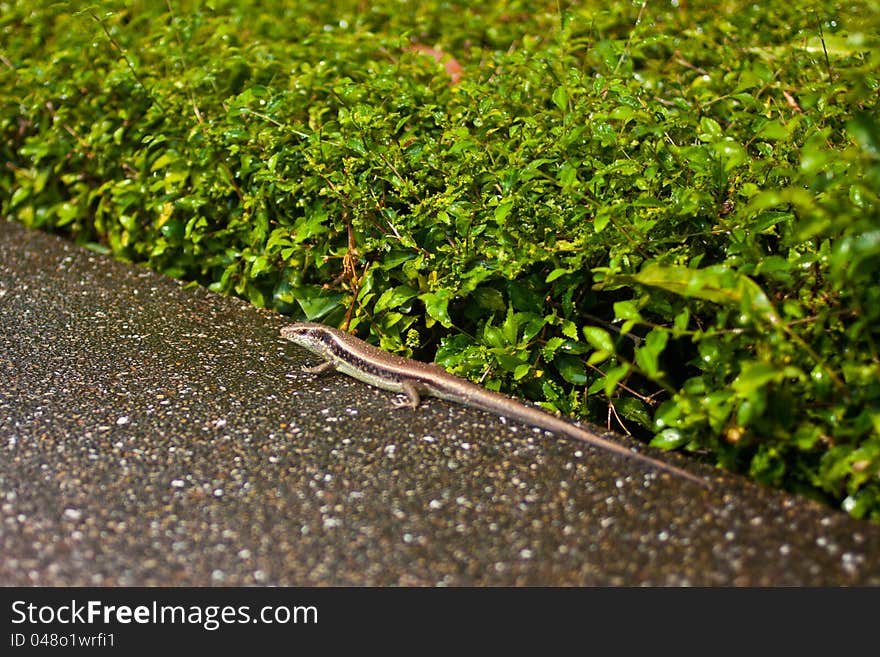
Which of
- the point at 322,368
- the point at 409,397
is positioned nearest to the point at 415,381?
the point at 409,397

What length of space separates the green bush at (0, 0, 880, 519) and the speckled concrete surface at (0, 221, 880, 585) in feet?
0.91

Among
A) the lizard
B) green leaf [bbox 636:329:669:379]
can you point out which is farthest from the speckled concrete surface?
green leaf [bbox 636:329:669:379]

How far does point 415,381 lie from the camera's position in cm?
288

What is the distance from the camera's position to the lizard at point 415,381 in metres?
2.59

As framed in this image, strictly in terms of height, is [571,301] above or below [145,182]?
above

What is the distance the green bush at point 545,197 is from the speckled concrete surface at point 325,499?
28 cm

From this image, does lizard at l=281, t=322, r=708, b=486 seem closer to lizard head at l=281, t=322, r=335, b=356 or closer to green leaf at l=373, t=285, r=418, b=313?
lizard head at l=281, t=322, r=335, b=356

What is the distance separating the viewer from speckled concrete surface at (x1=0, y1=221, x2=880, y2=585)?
2086 millimetres

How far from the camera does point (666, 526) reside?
7.28 feet

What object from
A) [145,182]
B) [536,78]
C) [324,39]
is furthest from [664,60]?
[145,182]

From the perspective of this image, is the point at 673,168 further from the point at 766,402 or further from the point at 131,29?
the point at 131,29

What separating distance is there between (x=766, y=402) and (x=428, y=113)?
174 cm

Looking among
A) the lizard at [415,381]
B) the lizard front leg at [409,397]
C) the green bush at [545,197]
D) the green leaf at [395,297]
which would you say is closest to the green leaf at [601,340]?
the green bush at [545,197]

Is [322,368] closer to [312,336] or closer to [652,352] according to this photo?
[312,336]
